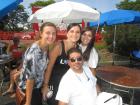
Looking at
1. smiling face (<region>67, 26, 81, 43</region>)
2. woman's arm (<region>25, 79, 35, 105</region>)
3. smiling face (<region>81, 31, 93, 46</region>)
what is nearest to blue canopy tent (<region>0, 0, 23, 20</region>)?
smiling face (<region>81, 31, 93, 46</region>)

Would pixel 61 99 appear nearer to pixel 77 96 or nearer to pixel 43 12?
pixel 77 96

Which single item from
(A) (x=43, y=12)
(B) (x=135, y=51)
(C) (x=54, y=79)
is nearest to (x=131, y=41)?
(B) (x=135, y=51)

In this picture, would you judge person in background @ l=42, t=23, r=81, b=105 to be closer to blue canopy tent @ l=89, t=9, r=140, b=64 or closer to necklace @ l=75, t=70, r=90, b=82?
necklace @ l=75, t=70, r=90, b=82

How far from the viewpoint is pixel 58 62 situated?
3.99m

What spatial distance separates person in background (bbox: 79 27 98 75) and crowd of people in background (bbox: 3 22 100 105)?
1.43 ft

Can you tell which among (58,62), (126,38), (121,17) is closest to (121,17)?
(121,17)

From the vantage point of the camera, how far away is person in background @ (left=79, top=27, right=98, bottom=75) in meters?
4.52

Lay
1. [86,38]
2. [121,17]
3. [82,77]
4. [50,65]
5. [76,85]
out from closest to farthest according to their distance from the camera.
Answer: [76,85] < [82,77] < [50,65] < [86,38] < [121,17]

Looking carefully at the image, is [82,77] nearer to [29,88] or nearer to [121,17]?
[29,88]

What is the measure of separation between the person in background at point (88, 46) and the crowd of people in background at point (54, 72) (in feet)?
1.43

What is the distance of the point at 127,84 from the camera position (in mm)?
5281

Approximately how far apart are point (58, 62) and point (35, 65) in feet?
1.38

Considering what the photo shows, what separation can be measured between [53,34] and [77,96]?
800 millimetres

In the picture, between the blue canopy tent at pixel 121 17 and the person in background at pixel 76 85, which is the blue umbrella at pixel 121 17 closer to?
the blue canopy tent at pixel 121 17
